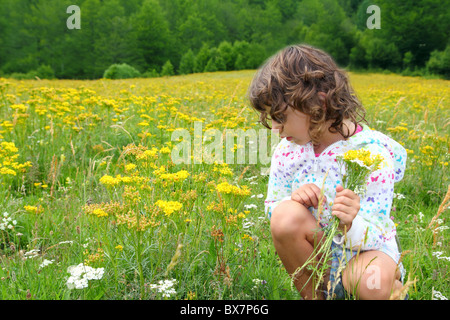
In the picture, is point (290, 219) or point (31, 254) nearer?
point (290, 219)

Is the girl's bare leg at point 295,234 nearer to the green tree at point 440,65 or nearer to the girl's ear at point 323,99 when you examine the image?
the girl's ear at point 323,99

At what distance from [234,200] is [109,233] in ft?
2.64

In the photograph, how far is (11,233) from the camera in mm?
2318

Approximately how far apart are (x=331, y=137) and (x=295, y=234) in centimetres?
55

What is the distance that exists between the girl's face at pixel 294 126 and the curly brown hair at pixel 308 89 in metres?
0.02

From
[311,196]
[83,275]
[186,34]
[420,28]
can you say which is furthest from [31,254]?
[186,34]

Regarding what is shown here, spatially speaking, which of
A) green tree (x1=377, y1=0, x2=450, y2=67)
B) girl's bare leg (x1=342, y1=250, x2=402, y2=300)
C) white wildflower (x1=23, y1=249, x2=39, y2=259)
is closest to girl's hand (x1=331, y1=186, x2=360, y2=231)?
girl's bare leg (x1=342, y1=250, x2=402, y2=300)

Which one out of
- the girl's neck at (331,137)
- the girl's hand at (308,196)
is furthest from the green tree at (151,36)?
the girl's hand at (308,196)

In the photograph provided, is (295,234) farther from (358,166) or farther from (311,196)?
(358,166)

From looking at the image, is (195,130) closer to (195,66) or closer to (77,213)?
(77,213)

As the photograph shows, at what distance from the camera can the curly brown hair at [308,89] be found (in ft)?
5.67

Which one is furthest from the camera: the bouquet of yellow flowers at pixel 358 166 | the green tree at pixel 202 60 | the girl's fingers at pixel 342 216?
the green tree at pixel 202 60

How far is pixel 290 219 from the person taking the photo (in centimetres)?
163
